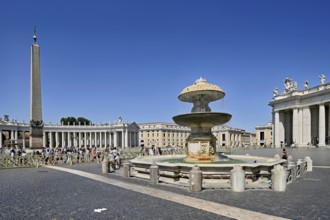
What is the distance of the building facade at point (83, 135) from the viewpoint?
96375 mm

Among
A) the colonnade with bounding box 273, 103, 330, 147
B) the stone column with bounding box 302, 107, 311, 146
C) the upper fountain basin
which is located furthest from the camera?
the stone column with bounding box 302, 107, 311, 146

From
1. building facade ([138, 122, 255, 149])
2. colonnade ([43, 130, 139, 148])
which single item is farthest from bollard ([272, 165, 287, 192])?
building facade ([138, 122, 255, 149])

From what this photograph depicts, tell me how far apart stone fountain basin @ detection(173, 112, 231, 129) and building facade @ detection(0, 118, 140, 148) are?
292ft

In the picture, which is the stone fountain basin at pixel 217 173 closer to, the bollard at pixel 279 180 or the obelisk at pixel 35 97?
the bollard at pixel 279 180

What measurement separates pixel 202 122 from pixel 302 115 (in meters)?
49.2

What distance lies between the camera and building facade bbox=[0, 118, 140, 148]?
96375 mm

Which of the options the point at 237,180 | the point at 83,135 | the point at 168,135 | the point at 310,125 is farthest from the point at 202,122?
the point at 168,135

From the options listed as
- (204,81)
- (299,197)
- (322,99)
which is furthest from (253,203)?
(322,99)

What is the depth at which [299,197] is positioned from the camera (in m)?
8.55

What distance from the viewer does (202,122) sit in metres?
14.1

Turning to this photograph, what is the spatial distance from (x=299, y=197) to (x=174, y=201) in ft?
13.9

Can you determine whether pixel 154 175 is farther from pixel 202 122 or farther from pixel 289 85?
pixel 289 85

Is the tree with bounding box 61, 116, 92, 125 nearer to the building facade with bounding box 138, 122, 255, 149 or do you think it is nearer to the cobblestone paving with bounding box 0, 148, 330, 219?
the building facade with bounding box 138, 122, 255, 149

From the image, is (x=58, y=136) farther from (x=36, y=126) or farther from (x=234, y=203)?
(x=234, y=203)
